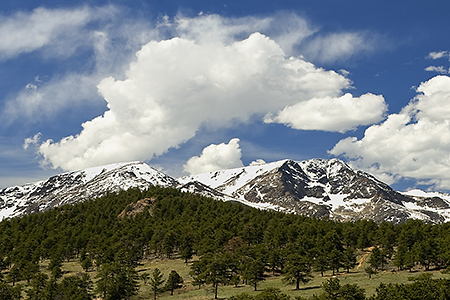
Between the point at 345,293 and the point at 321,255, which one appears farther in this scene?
the point at 321,255

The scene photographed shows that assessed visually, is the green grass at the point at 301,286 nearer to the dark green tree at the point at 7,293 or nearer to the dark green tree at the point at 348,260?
the dark green tree at the point at 348,260

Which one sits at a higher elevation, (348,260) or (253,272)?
(348,260)

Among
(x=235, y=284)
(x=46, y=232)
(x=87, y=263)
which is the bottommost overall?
(x=235, y=284)

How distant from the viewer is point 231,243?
153 metres

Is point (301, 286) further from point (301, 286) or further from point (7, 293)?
point (7, 293)

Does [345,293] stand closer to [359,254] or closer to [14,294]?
[14,294]

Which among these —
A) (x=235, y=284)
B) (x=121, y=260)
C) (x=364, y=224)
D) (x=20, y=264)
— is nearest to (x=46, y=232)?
(x=20, y=264)

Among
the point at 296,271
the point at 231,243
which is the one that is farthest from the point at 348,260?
the point at 231,243

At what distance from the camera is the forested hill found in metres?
116

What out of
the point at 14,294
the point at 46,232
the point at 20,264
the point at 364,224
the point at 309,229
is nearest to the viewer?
the point at 14,294

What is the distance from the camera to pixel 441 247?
4473 inches

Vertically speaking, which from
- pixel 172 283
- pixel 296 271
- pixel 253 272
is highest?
pixel 253 272

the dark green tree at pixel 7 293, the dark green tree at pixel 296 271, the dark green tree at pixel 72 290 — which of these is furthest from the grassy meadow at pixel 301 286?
the dark green tree at pixel 7 293

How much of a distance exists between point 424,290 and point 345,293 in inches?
493
